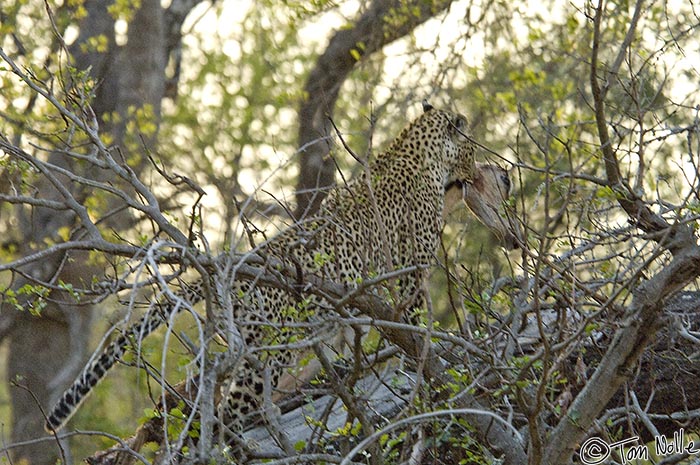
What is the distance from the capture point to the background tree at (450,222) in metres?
4.90

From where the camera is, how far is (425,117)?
966 cm

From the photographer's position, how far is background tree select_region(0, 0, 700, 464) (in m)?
4.90

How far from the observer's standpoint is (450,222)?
47.1ft

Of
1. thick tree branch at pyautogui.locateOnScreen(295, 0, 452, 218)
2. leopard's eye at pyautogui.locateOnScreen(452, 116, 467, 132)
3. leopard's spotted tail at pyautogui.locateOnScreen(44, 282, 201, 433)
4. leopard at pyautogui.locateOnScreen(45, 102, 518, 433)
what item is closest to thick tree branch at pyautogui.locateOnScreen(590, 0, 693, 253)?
leopard at pyautogui.locateOnScreen(45, 102, 518, 433)

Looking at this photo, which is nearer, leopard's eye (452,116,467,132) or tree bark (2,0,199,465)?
leopard's eye (452,116,467,132)

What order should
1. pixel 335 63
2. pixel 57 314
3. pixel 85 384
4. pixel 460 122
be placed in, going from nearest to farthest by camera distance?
pixel 85 384, pixel 460 122, pixel 57 314, pixel 335 63

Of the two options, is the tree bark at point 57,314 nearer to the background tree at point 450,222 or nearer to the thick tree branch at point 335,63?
the background tree at point 450,222

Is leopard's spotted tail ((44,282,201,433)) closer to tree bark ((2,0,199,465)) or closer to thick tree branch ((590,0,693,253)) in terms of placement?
thick tree branch ((590,0,693,253))

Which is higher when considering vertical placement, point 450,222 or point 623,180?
point 450,222
